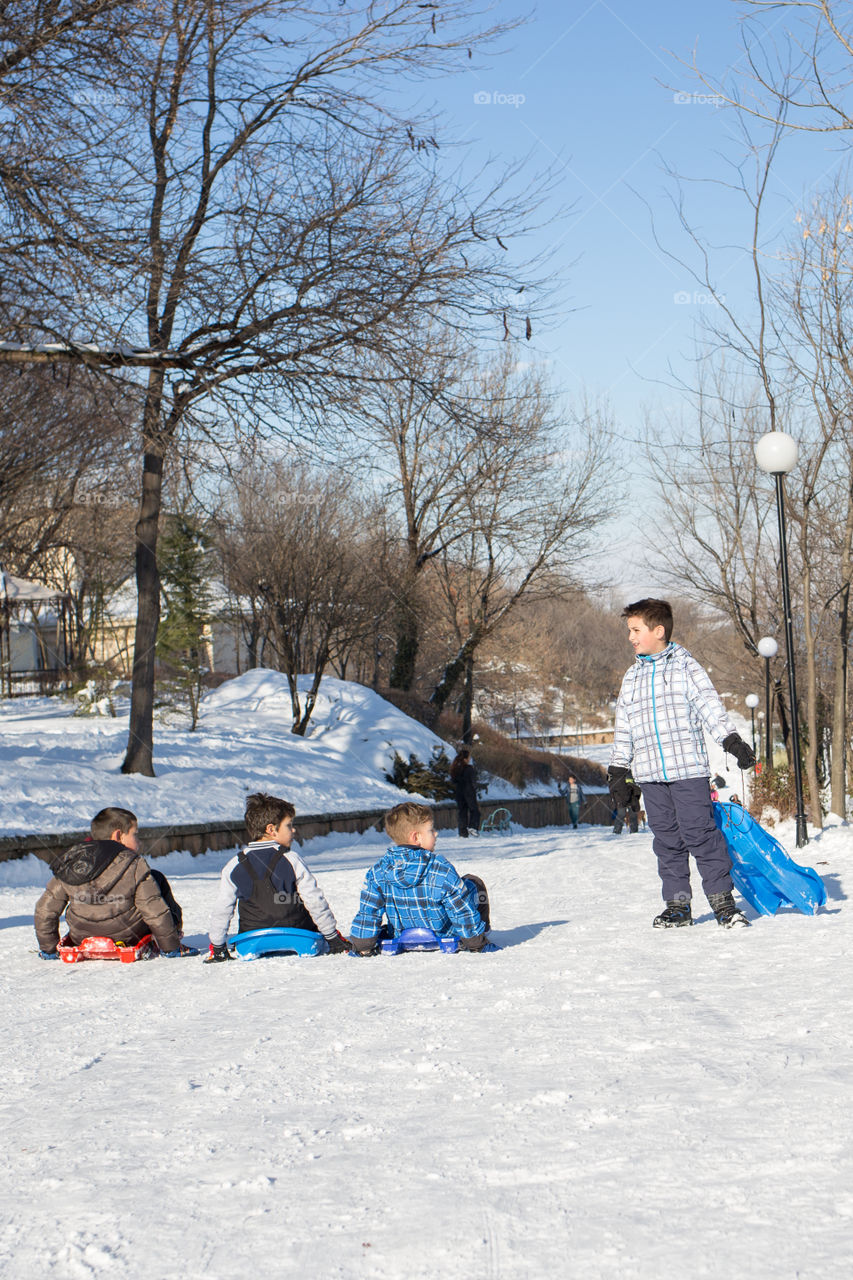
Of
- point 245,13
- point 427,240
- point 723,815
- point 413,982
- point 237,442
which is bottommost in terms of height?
point 413,982

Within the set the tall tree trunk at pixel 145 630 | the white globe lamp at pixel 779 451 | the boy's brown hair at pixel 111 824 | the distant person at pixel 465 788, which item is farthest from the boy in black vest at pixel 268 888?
the distant person at pixel 465 788

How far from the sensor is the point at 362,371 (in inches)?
457

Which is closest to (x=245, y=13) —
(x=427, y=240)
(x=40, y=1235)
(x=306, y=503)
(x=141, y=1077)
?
(x=427, y=240)

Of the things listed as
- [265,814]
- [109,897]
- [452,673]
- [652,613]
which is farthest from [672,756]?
[452,673]

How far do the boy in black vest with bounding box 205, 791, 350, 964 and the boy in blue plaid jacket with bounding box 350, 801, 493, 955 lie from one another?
0.74 feet

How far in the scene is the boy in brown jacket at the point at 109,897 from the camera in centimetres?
619

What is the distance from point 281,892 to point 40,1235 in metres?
3.78

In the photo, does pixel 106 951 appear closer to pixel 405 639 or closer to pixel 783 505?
pixel 783 505

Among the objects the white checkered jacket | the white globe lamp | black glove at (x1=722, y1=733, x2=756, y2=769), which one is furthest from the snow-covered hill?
black glove at (x1=722, y1=733, x2=756, y2=769)

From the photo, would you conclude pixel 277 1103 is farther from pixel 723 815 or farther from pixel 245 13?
pixel 245 13

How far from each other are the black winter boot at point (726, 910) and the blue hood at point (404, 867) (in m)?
1.62

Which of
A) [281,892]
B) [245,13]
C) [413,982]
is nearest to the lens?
[413,982]

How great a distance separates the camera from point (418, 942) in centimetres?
618

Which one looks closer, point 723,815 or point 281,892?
point 281,892
